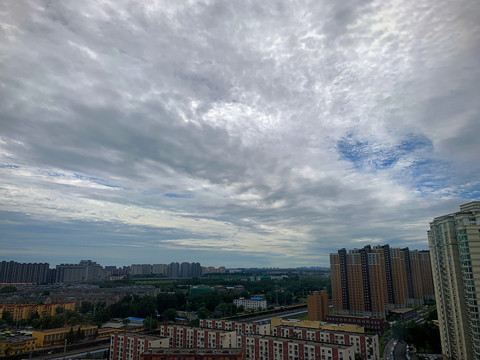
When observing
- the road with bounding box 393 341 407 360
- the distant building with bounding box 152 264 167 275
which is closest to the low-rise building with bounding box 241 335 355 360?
the road with bounding box 393 341 407 360

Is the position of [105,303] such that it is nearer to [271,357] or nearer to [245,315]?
[245,315]

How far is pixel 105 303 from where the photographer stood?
55.8 metres

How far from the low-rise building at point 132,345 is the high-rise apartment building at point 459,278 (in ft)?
66.6

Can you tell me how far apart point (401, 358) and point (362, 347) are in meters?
7.72

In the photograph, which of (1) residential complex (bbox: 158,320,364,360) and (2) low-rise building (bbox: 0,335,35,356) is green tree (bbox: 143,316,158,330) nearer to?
(2) low-rise building (bbox: 0,335,35,356)

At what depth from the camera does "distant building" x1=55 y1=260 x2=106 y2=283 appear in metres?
117

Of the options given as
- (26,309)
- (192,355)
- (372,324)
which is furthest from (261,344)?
(26,309)

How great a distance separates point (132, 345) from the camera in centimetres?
2283

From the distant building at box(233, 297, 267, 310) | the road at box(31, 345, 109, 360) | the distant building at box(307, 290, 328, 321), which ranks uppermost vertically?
the distant building at box(307, 290, 328, 321)

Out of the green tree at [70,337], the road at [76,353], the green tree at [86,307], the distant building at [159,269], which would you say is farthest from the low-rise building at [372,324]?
the distant building at [159,269]

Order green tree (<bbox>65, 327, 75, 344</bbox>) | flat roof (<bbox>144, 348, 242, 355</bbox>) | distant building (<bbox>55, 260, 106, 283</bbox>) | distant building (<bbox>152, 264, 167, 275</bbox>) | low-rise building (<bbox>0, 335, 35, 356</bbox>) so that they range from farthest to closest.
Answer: distant building (<bbox>152, 264, 167, 275</bbox>) → distant building (<bbox>55, 260, 106, 283</bbox>) → green tree (<bbox>65, 327, 75, 344</bbox>) → low-rise building (<bbox>0, 335, 35, 356</bbox>) → flat roof (<bbox>144, 348, 242, 355</bbox>)

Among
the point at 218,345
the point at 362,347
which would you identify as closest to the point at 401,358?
the point at 362,347

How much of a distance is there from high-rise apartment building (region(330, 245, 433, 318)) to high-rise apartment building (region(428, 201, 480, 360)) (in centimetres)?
2460

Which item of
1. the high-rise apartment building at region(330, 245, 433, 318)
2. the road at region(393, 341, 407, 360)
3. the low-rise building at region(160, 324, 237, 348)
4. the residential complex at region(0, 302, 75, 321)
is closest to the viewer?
the low-rise building at region(160, 324, 237, 348)
